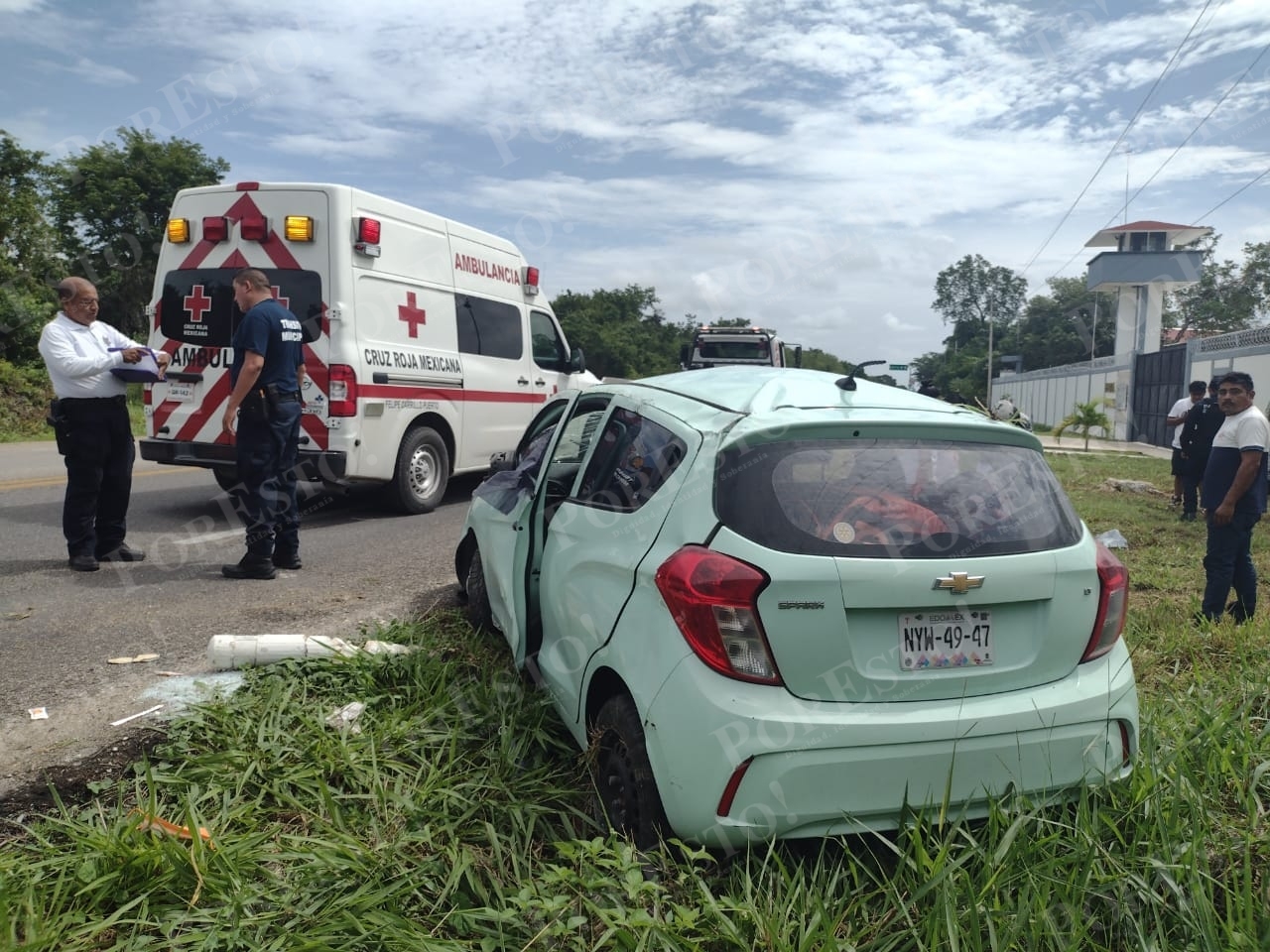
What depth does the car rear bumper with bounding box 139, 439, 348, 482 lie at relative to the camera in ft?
25.7

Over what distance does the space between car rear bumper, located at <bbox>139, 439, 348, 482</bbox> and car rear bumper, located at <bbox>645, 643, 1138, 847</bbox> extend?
Result: 5.92 meters

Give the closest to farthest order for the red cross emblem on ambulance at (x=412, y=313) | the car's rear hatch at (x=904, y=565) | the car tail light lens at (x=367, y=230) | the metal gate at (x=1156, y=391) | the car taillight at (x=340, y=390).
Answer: the car's rear hatch at (x=904, y=565) < the car taillight at (x=340, y=390) < the car tail light lens at (x=367, y=230) < the red cross emblem on ambulance at (x=412, y=313) < the metal gate at (x=1156, y=391)

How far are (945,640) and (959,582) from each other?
16 cm

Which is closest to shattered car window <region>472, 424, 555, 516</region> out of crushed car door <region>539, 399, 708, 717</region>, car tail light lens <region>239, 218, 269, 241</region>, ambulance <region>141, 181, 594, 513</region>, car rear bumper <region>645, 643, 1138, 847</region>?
crushed car door <region>539, 399, 708, 717</region>

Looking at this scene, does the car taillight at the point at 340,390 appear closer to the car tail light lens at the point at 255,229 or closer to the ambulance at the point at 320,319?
the ambulance at the point at 320,319

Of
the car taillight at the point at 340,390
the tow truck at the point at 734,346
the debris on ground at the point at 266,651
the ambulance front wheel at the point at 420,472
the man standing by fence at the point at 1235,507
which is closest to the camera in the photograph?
the debris on ground at the point at 266,651

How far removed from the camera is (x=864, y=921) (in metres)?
2.44

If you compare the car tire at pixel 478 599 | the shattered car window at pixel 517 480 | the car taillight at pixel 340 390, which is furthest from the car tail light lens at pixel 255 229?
the car tire at pixel 478 599

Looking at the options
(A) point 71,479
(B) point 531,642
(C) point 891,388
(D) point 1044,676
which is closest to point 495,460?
(B) point 531,642

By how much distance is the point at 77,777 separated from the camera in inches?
123

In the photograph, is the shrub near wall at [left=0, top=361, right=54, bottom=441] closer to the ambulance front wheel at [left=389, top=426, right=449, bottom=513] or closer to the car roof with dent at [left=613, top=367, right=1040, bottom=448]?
the ambulance front wheel at [left=389, top=426, right=449, bottom=513]

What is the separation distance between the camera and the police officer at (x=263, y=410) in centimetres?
574

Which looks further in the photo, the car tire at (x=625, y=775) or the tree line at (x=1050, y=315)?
the tree line at (x=1050, y=315)

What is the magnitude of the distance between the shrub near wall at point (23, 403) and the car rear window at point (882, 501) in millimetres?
18232
